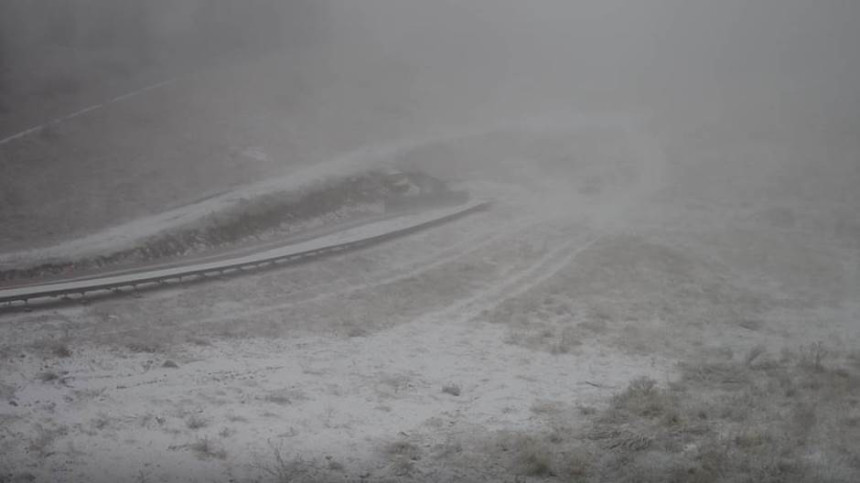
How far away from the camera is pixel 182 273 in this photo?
15758 millimetres

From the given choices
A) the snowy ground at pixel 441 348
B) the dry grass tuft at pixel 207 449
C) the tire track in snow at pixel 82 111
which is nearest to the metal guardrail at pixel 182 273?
the snowy ground at pixel 441 348

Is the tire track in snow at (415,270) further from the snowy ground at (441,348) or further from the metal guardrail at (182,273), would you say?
the metal guardrail at (182,273)

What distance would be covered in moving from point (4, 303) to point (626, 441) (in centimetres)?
1208

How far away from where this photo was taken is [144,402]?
9719 mm

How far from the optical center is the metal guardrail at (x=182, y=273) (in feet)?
44.2

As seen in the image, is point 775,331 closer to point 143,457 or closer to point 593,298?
point 593,298

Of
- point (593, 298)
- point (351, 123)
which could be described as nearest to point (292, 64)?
point (351, 123)

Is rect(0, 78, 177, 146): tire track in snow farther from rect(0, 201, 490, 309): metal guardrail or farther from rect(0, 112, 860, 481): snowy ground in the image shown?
rect(0, 112, 860, 481): snowy ground

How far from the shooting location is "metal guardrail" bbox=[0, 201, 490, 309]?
1348cm

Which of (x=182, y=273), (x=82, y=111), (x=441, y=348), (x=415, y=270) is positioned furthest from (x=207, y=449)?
(x=82, y=111)

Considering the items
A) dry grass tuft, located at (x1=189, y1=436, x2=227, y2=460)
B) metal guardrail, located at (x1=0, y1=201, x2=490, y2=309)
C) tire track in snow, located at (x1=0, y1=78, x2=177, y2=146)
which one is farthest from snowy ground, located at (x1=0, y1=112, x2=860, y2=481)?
tire track in snow, located at (x1=0, y1=78, x2=177, y2=146)

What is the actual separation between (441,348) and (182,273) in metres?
6.84

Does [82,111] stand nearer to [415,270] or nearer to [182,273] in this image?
[182,273]

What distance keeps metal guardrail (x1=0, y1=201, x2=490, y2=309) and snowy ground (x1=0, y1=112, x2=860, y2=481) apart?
61 centimetres
